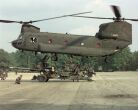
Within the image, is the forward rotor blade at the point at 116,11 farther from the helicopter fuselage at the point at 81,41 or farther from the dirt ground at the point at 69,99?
the dirt ground at the point at 69,99

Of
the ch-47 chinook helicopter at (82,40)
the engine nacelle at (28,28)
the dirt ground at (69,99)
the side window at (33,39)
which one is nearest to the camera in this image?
the dirt ground at (69,99)

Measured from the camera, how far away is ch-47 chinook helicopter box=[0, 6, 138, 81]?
30322 mm

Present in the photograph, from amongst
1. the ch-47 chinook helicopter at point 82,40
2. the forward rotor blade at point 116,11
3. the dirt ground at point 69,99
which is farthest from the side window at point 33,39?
the forward rotor blade at point 116,11

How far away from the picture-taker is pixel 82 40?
38.6 metres

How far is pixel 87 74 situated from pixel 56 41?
23707 mm

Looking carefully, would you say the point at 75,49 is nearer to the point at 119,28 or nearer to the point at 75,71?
the point at 119,28

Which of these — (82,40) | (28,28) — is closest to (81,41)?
(82,40)

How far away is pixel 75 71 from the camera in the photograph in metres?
62.0

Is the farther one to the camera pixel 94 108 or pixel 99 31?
pixel 99 31

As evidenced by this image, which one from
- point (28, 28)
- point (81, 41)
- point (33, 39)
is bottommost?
point (81, 41)

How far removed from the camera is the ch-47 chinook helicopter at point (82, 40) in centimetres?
3032

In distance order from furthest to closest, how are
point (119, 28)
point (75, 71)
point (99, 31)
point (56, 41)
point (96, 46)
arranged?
point (75, 71)
point (56, 41)
point (96, 46)
point (99, 31)
point (119, 28)

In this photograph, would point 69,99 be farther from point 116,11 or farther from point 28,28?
point 28,28

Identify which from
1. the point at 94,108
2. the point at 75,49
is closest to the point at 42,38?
the point at 75,49
